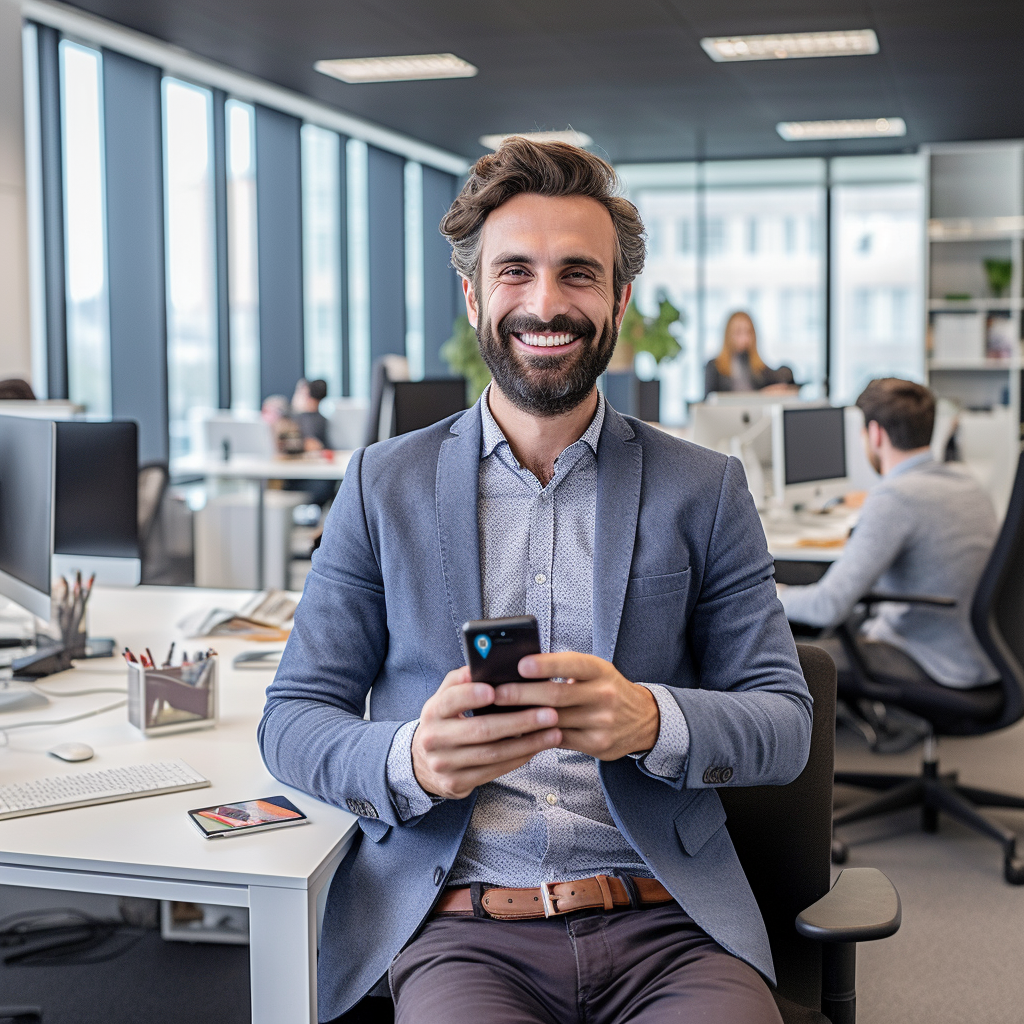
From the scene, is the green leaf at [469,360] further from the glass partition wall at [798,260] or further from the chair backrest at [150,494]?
the chair backrest at [150,494]

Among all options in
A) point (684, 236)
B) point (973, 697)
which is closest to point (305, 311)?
point (684, 236)

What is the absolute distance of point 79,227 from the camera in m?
6.33

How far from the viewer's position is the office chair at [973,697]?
292cm

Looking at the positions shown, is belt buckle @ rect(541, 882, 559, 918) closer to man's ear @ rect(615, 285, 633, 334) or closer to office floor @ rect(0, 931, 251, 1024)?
man's ear @ rect(615, 285, 633, 334)

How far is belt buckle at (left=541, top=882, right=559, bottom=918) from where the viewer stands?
1357 millimetres

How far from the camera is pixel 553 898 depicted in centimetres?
136

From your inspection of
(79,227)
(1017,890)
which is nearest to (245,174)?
(79,227)

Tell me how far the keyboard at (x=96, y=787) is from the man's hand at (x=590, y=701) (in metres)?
0.61

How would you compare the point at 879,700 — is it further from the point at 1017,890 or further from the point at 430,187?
the point at 430,187

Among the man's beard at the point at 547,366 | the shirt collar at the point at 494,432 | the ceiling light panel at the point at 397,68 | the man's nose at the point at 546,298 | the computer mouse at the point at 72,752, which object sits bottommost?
the computer mouse at the point at 72,752

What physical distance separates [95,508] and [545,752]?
136cm

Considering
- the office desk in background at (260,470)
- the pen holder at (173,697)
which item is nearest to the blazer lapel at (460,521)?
the pen holder at (173,697)

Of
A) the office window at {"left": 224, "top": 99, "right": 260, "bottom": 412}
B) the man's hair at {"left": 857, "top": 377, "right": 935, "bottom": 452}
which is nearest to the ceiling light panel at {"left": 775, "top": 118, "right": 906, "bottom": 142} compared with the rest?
the office window at {"left": 224, "top": 99, "right": 260, "bottom": 412}

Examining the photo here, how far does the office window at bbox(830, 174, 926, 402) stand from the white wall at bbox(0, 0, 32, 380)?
7377 mm
